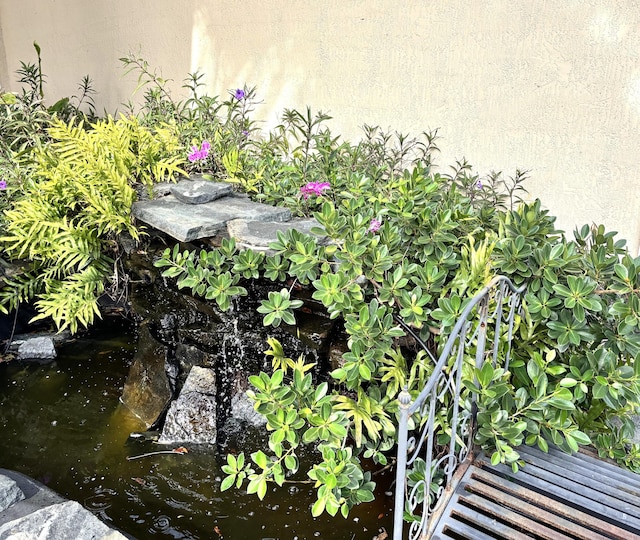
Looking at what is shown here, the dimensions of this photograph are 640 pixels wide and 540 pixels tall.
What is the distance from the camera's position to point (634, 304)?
203 cm

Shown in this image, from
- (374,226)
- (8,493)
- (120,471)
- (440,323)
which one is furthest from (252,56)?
(8,493)

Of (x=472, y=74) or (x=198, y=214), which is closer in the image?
(x=198, y=214)

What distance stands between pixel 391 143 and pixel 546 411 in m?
2.43

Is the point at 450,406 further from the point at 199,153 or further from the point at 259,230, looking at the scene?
the point at 199,153

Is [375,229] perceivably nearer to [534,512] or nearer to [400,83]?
[534,512]

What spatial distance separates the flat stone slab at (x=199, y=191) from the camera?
3.42 metres

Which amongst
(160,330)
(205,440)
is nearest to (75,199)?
(160,330)

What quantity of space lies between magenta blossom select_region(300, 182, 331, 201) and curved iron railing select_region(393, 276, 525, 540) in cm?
108

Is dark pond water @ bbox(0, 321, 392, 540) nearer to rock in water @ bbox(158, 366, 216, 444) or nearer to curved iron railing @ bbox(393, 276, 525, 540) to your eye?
rock in water @ bbox(158, 366, 216, 444)

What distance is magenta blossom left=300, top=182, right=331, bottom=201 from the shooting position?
316 centimetres

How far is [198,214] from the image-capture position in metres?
3.19

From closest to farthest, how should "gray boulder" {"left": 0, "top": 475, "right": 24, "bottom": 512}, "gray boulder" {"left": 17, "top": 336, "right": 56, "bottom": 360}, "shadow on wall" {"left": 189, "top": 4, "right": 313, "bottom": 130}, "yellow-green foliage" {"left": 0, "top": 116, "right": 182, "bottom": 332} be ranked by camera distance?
"gray boulder" {"left": 0, "top": 475, "right": 24, "bottom": 512} < "yellow-green foliage" {"left": 0, "top": 116, "right": 182, "bottom": 332} < "gray boulder" {"left": 17, "top": 336, "right": 56, "bottom": 360} < "shadow on wall" {"left": 189, "top": 4, "right": 313, "bottom": 130}

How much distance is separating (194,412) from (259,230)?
128 centimetres

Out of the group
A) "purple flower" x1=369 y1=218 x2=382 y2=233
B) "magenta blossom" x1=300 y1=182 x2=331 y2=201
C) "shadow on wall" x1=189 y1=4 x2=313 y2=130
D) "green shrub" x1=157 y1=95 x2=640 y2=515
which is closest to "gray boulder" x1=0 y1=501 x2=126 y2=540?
"green shrub" x1=157 y1=95 x2=640 y2=515
